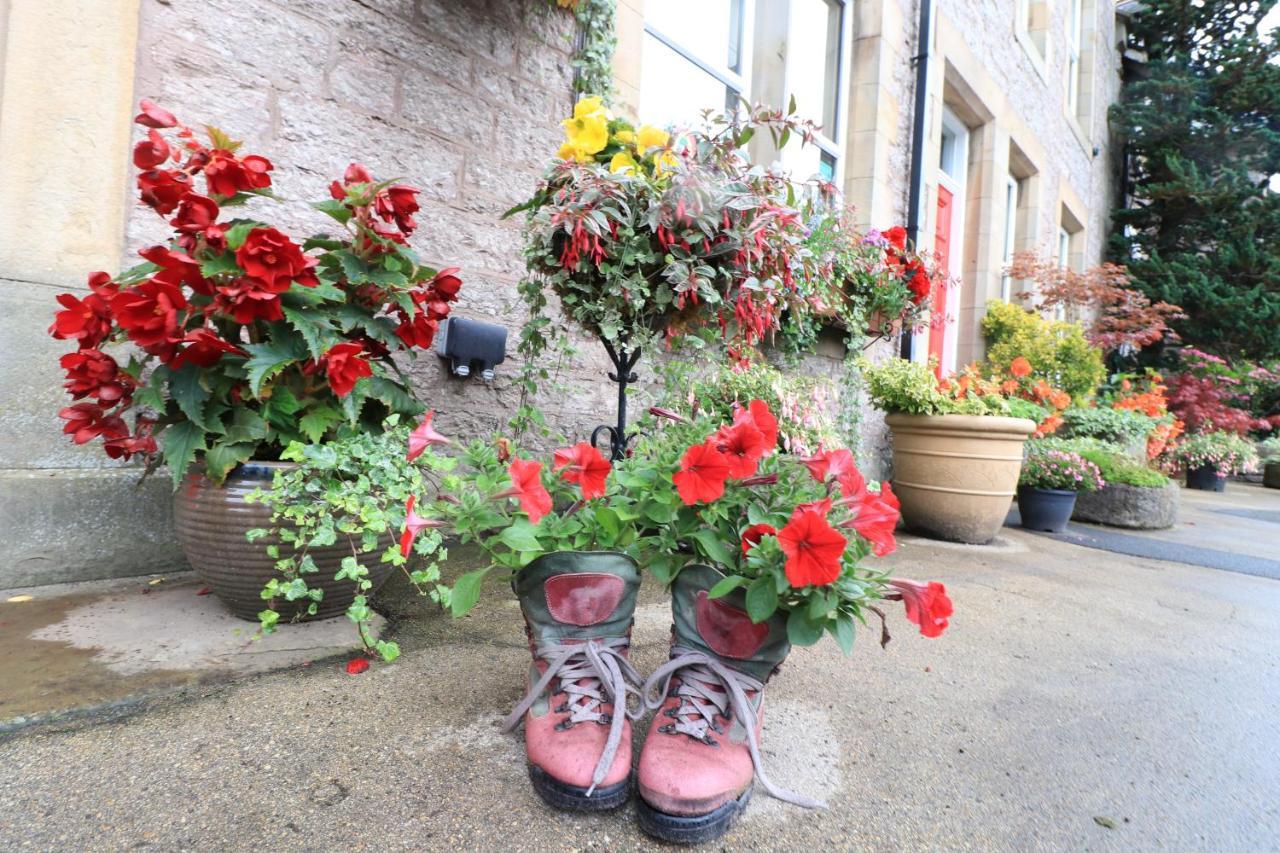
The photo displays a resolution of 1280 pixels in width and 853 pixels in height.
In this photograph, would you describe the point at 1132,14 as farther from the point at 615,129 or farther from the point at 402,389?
the point at 402,389

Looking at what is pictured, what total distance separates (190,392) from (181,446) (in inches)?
4.7

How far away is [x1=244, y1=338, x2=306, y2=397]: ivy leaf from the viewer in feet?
4.42

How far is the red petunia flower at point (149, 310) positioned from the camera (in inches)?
49.6

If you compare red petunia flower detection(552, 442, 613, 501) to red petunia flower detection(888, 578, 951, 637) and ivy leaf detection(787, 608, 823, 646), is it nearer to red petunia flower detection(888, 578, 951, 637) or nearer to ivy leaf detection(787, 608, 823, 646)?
ivy leaf detection(787, 608, 823, 646)

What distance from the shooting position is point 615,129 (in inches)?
78.3

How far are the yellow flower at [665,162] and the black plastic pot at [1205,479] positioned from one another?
9.56 metres

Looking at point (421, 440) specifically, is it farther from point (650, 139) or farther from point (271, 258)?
point (650, 139)

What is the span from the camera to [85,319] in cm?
137

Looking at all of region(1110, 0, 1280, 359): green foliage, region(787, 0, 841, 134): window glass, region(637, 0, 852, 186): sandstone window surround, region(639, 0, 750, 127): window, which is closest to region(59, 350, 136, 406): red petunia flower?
region(637, 0, 852, 186): sandstone window surround

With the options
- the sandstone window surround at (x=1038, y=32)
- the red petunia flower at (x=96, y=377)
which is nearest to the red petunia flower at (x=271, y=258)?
the red petunia flower at (x=96, y=377)

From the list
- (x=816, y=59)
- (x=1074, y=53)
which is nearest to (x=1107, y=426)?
(x=816, y=59)

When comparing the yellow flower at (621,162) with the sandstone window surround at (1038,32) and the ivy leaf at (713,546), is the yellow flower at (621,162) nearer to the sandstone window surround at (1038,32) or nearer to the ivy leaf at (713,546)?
the ivy leaf at (713,546)

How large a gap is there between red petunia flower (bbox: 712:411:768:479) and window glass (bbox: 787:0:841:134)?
12.8ft

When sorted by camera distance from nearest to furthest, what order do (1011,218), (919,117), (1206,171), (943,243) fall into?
(919,117) → (943,243) → (1011,218) → (1206,171)
